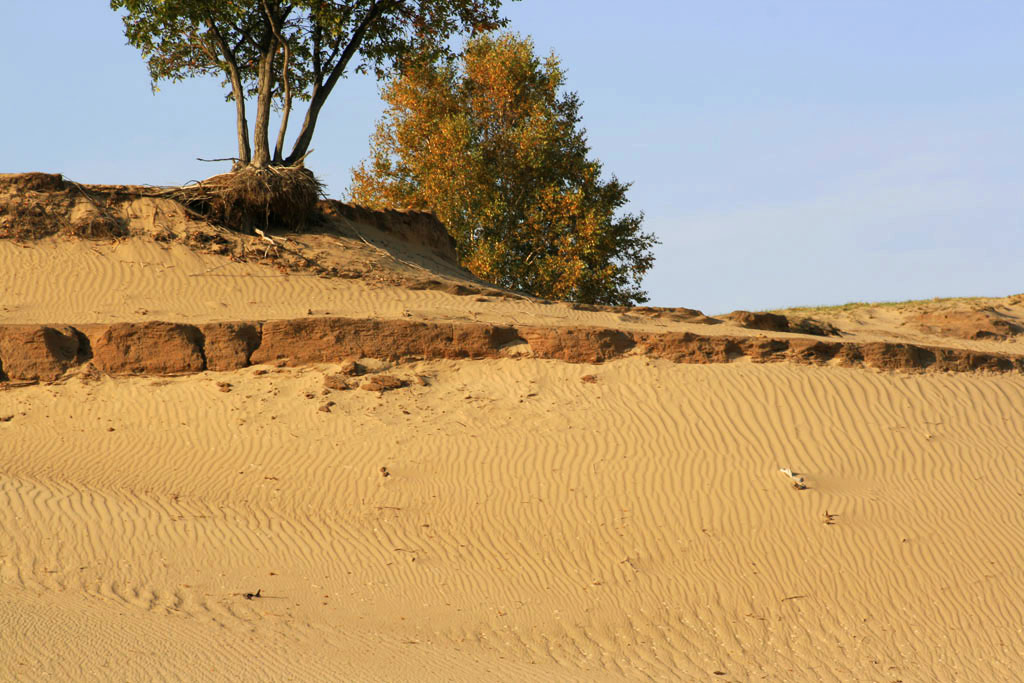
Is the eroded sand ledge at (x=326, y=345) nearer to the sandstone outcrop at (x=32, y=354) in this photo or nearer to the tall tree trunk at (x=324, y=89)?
the sandstone outcrop at (x=32, y=354)

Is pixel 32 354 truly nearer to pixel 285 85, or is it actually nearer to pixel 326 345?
pixel 326 345

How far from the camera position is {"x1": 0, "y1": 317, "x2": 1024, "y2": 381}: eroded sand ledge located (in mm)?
12102

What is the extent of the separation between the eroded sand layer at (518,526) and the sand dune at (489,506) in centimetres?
3

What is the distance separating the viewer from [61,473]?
10.3 meters

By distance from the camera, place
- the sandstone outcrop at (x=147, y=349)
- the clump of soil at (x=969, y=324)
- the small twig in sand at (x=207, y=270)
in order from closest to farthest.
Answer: the sandstone outcrop at (x=147, y=349) < the small twig in sand at (x=207, y=270) < the clump of soil at (x=969, y=324)

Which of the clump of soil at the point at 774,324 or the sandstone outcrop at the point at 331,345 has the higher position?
the clump of soil at the point at 774,324

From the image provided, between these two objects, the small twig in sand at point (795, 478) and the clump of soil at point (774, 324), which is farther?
the clump of soil at point (774, 324)

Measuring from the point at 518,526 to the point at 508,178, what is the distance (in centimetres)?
1720

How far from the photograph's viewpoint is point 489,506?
10062 mm

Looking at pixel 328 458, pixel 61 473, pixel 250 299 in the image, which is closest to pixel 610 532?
pixel 328 458

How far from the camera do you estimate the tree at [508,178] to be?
2520 centimetres

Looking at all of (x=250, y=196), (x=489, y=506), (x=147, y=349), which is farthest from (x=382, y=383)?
(x=250, y=196)

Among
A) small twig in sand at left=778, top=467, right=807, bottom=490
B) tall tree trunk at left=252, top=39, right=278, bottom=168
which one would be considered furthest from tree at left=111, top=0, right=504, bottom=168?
small twig in sand at left=778, top=467, right=807, bottom=490

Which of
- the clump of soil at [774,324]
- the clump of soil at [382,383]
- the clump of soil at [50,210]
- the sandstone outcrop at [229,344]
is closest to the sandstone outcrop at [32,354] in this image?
the sandstone outcrop at [229,344]
